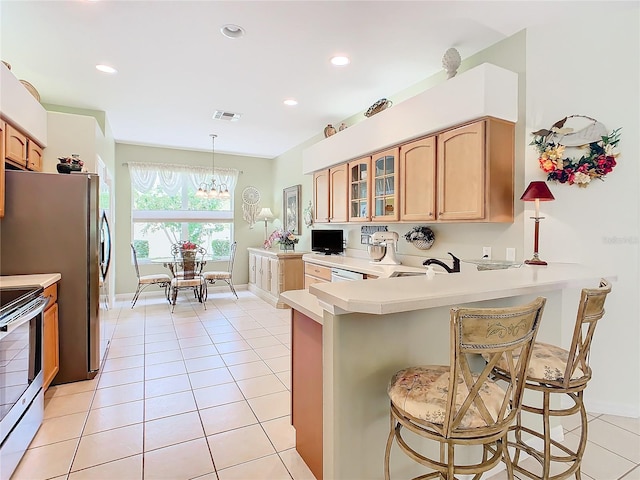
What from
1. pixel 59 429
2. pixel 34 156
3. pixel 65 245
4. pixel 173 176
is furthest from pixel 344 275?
pixel 173 176

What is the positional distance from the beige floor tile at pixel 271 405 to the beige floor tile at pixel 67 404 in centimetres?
118

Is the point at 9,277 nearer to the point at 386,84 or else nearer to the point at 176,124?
the point at 176,124

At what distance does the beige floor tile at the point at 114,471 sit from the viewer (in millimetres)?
1822

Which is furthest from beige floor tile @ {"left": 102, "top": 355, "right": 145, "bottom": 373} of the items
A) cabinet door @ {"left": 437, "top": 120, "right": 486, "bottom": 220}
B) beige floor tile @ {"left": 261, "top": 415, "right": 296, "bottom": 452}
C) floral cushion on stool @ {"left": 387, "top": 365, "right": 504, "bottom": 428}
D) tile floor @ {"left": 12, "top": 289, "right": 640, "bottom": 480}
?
cabinet door @ {"left": 437, "top": 120, "right": 486, "bottom": 220}

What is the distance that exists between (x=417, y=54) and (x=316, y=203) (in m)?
2.58

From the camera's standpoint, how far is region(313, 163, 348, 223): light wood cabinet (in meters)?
4.48

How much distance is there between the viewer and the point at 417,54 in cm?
302

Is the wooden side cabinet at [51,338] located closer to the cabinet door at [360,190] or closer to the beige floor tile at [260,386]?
the beige floor tile at [260,386]

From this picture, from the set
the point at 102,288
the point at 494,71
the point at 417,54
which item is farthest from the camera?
the point at 102,288

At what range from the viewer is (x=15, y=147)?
299 centimetres

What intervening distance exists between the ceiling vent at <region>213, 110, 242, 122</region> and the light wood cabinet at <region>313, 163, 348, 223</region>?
52.4 inches

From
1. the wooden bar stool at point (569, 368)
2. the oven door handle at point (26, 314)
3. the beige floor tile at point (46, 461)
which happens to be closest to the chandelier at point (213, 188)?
the oven door handle at point (26, 314)

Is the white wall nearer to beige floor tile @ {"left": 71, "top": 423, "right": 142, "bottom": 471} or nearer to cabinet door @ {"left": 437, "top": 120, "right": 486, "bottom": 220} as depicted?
cabinet door @ {"left": 437, "top": 120, "right": 486, "bottom": 220}

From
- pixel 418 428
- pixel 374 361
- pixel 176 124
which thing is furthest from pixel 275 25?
pixel 176 124
